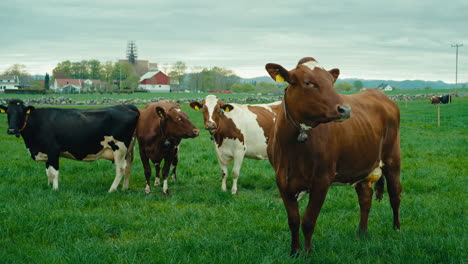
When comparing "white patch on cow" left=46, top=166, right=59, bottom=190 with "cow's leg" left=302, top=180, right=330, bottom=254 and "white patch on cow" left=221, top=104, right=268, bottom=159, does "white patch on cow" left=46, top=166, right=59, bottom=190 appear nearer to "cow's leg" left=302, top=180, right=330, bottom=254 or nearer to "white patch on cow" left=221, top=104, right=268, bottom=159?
"white patch on cow" left=221, top=104, right=268, bottom=159

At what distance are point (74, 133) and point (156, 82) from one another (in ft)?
363

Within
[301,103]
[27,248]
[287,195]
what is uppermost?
[301,103]

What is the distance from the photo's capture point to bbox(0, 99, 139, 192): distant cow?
8.11 m

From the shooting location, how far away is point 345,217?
20.3 feet

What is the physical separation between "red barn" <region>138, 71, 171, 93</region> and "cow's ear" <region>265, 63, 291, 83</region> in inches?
4457

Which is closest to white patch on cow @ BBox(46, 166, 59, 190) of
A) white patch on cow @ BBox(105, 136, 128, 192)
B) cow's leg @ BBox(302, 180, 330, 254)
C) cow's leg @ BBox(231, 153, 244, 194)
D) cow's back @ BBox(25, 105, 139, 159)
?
cow's back @ BBox(25, 105, 139, 159)

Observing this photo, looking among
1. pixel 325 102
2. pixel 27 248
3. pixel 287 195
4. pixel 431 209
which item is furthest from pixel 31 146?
pixel 431 209

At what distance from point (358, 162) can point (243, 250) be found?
1.65 meters

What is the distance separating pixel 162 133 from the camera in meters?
8.27

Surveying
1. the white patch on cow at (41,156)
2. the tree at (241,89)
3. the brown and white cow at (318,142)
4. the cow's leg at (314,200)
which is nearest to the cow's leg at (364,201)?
the brown and white cow at (318,142)

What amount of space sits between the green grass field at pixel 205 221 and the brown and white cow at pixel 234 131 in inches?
22.9

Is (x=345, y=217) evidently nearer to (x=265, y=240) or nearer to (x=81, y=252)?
(x=265, y=240)

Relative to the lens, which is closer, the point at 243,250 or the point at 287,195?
the point at 287,195

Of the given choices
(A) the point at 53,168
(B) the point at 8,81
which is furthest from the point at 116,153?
(B) the point at 8,81
